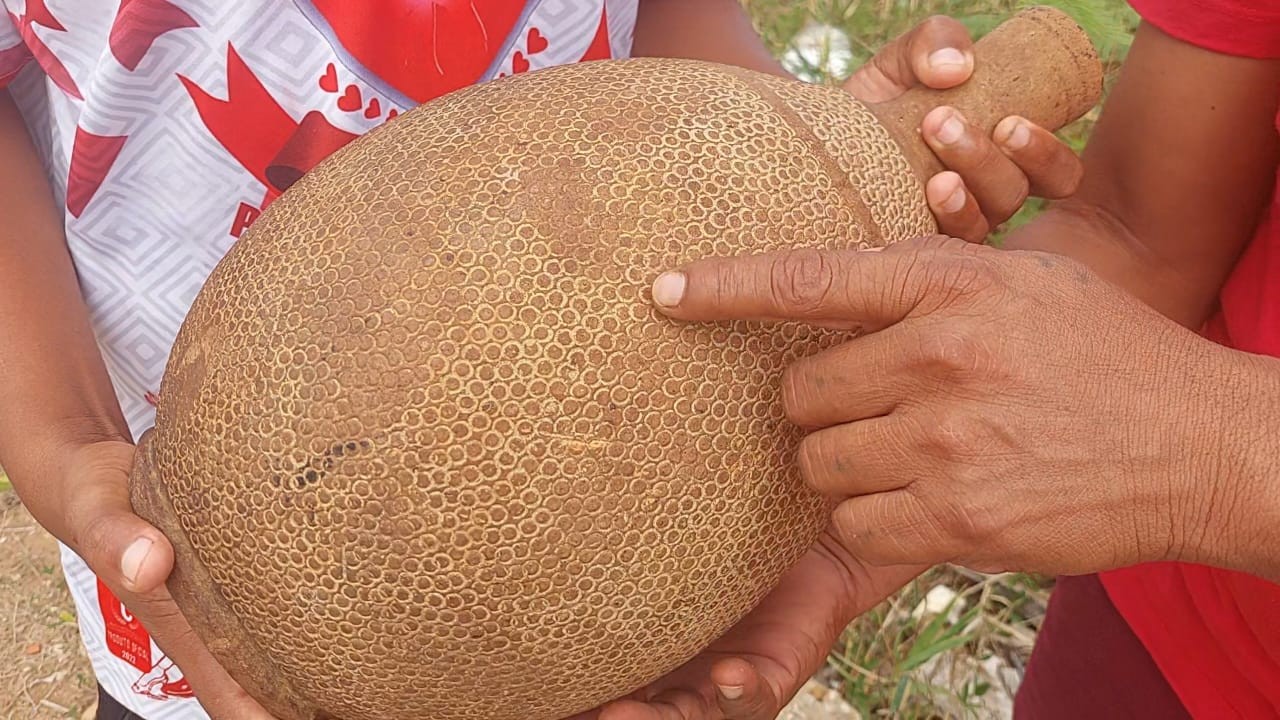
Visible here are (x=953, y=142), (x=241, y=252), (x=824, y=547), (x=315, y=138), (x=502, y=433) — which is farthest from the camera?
(x=824, y=547)

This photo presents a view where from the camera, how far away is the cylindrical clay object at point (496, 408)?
901 millimetres

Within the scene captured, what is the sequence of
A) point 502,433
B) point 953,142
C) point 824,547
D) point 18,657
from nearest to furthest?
point 502,433 → point 953,142 → point 824,547 → point 18,657

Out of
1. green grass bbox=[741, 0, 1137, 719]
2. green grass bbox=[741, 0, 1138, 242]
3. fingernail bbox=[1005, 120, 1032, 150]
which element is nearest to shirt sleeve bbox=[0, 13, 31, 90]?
fingernail bbox=[1005, 120, 1032, 150]

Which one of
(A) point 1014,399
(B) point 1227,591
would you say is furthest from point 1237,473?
(B) point 1227,591

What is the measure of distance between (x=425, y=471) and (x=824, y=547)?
68 cm

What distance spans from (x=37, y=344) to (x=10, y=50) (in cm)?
33

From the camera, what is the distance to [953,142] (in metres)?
1.15

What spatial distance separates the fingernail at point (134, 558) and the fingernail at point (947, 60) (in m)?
1.00

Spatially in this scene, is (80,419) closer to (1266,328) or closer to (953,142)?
(953,142)

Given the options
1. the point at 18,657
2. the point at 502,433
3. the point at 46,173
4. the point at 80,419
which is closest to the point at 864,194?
the point at 502,433

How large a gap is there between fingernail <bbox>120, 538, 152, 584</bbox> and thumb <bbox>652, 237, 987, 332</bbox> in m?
0.55

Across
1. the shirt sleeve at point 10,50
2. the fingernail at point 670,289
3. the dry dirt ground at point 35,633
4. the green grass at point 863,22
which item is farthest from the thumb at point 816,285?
the dry dirt ground at point 35,633

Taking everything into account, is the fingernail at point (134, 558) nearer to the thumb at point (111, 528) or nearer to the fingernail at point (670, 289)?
the thumb at point (111, 528)

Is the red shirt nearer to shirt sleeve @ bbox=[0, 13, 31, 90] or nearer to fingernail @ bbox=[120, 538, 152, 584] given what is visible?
fingernail @ bbox=[120, 538, 152, 584]
